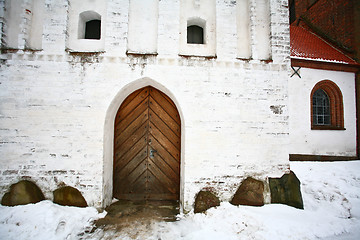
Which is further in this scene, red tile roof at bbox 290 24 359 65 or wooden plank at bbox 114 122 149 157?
red tile roof at bbox 290 24 359 65

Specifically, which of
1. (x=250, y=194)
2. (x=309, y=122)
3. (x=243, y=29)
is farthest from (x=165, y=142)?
(x=309, y=122)

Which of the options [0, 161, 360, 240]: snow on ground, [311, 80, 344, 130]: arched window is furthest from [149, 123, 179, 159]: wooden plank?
[311, 80, 344, 130]: arched window

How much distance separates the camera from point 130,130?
398cm

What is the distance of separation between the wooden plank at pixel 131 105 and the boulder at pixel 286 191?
354 centimetres

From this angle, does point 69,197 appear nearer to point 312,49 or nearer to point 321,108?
point 321,108

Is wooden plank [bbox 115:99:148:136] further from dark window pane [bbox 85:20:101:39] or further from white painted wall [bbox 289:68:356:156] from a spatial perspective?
white painted wall [bbox 289:68:356:156]

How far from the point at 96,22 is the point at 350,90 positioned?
10166 mm

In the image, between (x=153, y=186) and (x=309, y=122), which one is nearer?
(x=153, y=186)

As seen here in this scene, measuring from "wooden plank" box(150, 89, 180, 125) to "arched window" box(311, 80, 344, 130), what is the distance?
6535 millimetres

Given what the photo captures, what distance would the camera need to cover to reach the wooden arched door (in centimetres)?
395

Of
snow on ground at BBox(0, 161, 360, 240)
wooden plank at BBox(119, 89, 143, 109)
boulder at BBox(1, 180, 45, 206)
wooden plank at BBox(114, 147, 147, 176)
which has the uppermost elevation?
wooden plank at BBox(119, 89, 143, 109)

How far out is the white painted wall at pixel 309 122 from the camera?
21.5ft

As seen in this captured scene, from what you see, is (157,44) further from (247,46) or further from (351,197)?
(351,197)

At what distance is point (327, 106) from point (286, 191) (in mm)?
6041
